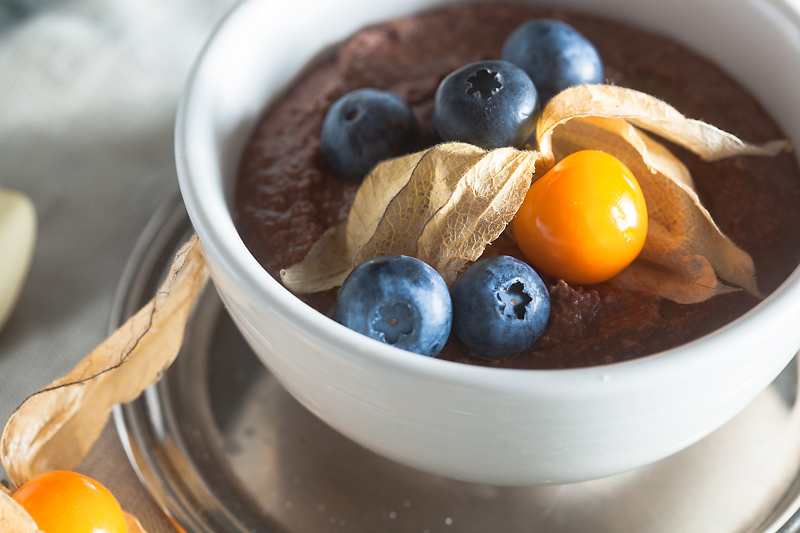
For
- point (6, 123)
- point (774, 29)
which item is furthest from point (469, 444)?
point (6, 123)

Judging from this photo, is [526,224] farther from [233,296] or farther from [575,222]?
[233,296]

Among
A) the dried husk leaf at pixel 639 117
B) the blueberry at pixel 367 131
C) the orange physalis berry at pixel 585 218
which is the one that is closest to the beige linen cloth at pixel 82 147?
the blueberry at pixel 367 131

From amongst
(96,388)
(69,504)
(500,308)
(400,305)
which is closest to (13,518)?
(69,504)

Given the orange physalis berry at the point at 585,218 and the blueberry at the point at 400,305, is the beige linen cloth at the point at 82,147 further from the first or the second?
the orange physalis berry at the point at 585,218

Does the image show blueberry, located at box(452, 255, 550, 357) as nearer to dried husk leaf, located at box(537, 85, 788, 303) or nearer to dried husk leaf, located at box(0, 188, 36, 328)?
dried husk leaf, located at box(537, 85, 788, 303)

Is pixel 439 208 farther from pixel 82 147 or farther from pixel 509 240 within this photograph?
pixel 82 147

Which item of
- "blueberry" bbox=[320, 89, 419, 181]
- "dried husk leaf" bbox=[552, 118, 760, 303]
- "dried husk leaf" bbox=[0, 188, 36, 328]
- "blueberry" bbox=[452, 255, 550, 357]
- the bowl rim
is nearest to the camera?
the bowl rim

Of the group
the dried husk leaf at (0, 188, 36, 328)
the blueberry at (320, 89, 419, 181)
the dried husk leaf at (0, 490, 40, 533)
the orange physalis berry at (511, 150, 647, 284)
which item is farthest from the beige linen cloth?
the orange physalis berry at (511, 150, 647, 284)
